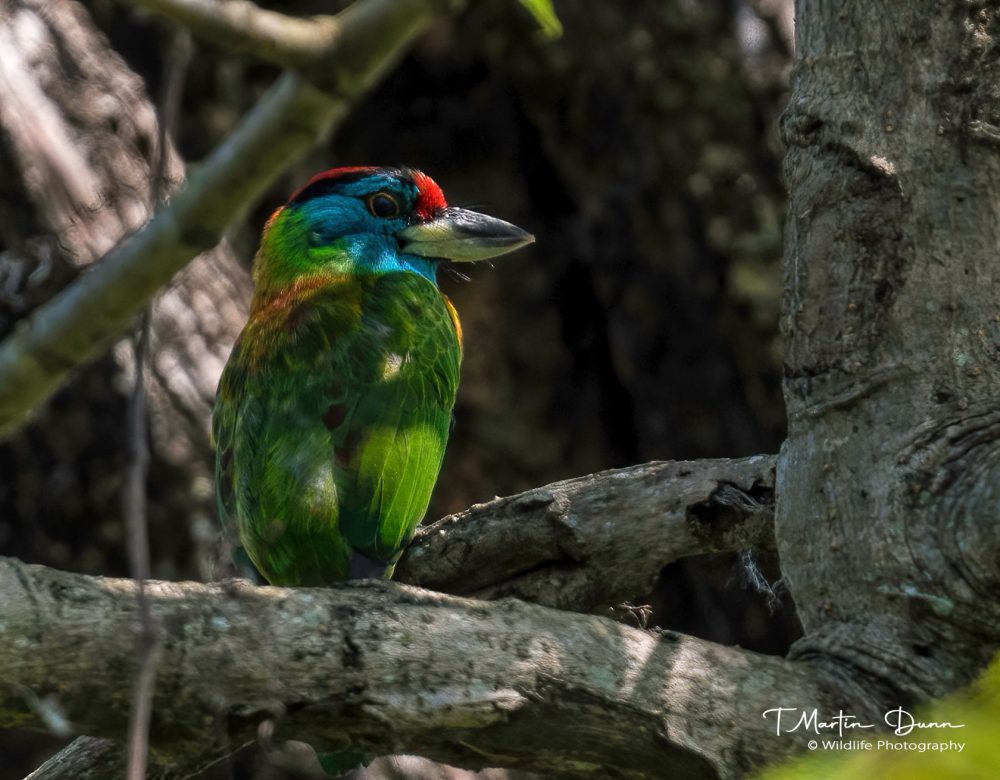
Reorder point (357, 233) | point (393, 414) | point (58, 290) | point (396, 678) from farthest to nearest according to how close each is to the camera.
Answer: point (58, 290) → point (357, 233) → point (393, 414) → point (396, 678)

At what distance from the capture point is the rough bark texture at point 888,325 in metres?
2.39

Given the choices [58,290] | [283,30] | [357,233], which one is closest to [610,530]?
[357,233]

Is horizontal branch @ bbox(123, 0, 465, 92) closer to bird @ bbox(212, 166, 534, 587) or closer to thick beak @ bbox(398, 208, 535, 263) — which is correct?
bird @ bbox(212, 166, 534, 587)

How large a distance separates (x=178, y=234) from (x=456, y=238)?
10.2 feet

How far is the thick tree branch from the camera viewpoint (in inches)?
53.7

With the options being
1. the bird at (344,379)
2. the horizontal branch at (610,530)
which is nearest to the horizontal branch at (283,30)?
the horizontal branch at (610,530)

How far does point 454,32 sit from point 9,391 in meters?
5.18

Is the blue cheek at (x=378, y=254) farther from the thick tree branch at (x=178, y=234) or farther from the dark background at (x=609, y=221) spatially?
the thick tree branch at (x=178, y=234)

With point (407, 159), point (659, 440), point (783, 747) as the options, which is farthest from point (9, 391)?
point (407, 159)

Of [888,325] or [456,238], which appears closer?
[888,325]

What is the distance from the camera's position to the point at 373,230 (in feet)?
14.8
